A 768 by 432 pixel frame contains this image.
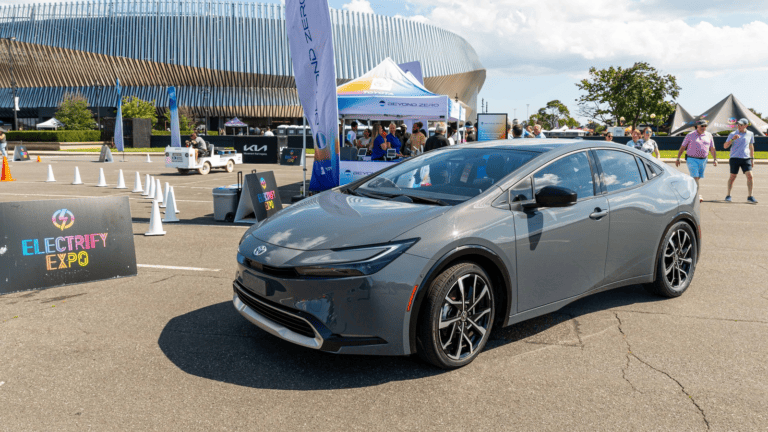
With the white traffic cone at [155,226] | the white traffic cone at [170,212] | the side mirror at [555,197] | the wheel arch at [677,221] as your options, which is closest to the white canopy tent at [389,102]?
the white traffic cone at [170,212]

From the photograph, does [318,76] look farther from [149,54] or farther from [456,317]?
[149,54]

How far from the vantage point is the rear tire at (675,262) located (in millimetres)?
5219

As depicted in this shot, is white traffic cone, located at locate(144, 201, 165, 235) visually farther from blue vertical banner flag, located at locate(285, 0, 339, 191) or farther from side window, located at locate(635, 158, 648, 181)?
side window, located at locate(635, 158, 648, 181)

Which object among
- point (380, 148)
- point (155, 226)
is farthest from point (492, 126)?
point (155, 226)

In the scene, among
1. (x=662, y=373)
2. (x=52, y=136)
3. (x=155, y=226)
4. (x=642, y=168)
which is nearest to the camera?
(x=662, y=373)

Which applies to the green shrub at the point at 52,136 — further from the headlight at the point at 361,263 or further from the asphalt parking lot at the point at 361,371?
the headlight at the point at 361,263

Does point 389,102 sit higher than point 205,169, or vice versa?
point 389,102

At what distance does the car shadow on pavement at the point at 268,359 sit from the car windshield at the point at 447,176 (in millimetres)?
1152

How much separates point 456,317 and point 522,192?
1089mm

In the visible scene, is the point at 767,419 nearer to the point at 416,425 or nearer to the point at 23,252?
the point at 416,425

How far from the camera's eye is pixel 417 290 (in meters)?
3.47

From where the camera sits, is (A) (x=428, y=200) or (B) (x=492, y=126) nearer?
(A) (x=428, y=200)

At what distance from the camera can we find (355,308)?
134 inches

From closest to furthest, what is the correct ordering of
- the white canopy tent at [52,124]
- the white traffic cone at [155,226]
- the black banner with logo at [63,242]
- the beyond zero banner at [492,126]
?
1. the black banner with logo at [63,242]
2. the white traffic cone at [155,226]
3. the beyond zero banner at [492,126]
4. the white canopy tent at [52,124]
